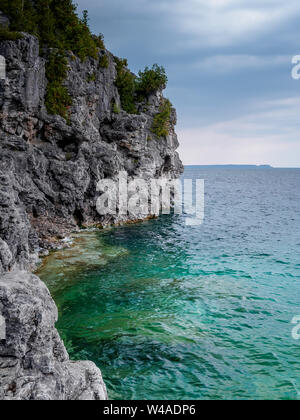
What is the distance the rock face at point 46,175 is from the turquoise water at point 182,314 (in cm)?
396

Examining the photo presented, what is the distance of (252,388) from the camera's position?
12.5 meters

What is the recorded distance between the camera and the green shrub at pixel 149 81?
63.7 m

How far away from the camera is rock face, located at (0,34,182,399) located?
26.7 feet

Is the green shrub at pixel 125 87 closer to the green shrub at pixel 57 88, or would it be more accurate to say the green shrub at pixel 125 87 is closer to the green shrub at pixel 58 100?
the green shrub at pixel 57 88

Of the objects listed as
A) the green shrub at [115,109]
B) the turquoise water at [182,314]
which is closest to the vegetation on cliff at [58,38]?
the green shrub at [115,109]

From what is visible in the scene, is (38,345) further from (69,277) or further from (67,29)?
(67,29)

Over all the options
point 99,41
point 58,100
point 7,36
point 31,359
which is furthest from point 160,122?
point 31,359

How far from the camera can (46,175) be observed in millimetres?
37844

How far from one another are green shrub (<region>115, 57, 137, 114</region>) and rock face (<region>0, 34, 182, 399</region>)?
220cm

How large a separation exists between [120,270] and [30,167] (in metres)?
17.1

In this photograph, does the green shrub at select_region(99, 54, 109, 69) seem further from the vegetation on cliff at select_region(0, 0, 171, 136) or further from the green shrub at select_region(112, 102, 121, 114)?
the green shrub at select_region(112, 102, 121, 114)

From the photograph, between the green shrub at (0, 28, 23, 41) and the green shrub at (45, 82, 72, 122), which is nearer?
the green shrub at (0, 28, 23, 41)

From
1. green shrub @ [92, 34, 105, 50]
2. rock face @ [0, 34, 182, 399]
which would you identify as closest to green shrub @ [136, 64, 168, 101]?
rock face @ [0, 34, 182, 399]
